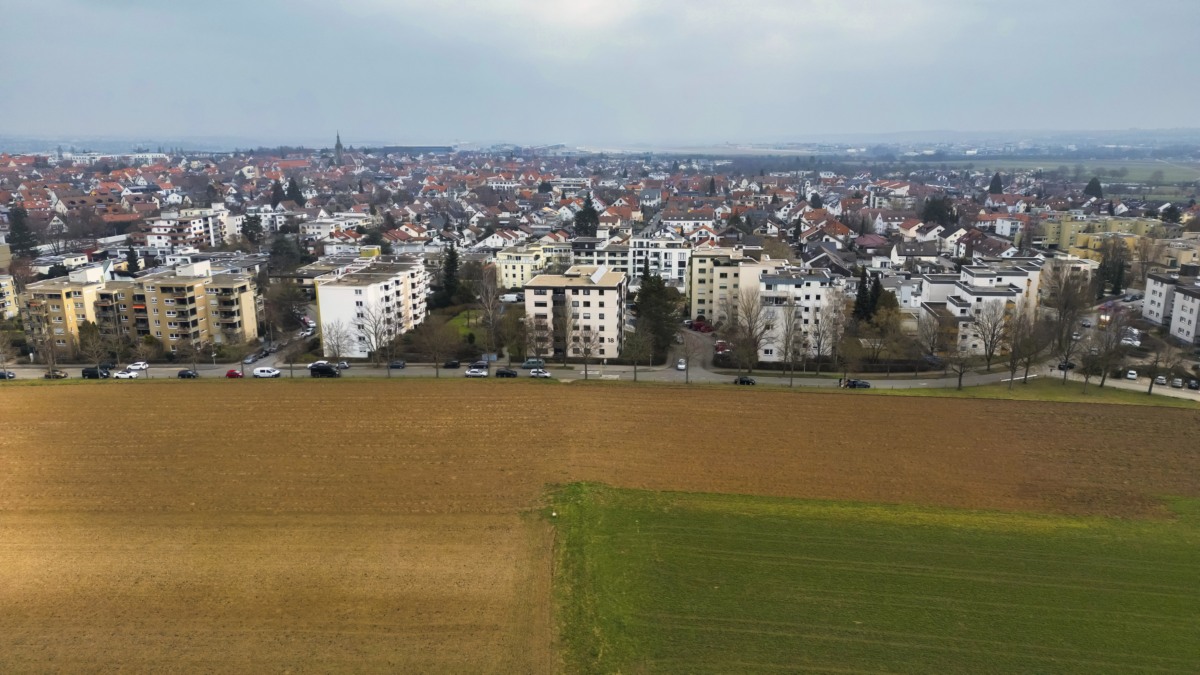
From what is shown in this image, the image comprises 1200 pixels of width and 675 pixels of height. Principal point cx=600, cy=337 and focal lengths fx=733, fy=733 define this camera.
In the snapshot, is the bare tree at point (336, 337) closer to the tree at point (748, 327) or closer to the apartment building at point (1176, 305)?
the tree at point (748, 327)

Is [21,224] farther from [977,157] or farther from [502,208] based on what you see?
[977,157]

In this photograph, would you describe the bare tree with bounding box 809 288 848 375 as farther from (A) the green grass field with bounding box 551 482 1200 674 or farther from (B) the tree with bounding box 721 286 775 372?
(A) the green grass field with bounding box 551 482 1200 674

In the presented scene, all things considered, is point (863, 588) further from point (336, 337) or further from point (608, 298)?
point (336, 337)

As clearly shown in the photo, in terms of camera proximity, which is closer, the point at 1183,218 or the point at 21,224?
the point at 21,224

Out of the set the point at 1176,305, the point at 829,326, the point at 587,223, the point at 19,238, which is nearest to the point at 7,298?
the point at 19,238

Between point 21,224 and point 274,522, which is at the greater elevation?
point 21,224

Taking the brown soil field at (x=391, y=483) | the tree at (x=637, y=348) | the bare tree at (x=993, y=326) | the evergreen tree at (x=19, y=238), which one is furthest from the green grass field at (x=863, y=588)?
the evergreen tree at (x=19, y=238)

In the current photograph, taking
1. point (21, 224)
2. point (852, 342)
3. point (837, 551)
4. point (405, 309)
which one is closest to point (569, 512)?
point (837, 551)
